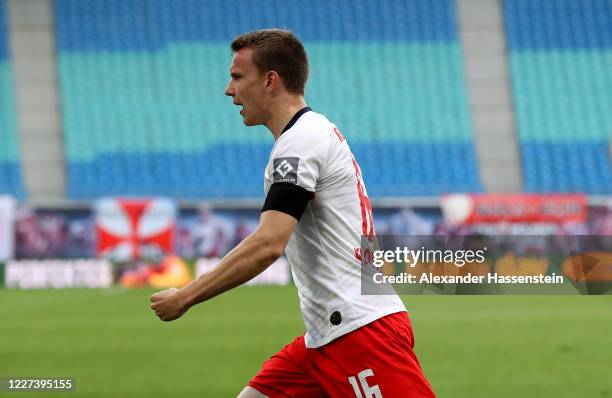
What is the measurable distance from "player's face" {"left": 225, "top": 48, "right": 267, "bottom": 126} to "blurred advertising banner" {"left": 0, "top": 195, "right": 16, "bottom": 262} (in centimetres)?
1741

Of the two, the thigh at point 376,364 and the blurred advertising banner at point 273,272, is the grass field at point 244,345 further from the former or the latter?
the thigh at point 376,364

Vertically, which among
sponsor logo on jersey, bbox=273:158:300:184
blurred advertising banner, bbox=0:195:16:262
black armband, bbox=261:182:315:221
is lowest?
blurred advertising banner, bbox=0:195:16:262

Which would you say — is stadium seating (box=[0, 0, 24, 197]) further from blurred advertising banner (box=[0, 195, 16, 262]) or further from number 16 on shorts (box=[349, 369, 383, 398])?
Result: number 16 on shorts (box=[349, 369, 383, 398])

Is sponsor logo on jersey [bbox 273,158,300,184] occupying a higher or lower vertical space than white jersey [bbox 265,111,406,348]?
higher

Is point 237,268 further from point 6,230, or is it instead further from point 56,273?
point 56,273

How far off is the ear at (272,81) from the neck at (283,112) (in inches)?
2.0

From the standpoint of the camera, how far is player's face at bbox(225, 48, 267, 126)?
131 inches

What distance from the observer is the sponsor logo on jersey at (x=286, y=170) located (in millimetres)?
3033

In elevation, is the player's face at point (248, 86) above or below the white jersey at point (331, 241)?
above

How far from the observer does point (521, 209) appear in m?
20.2

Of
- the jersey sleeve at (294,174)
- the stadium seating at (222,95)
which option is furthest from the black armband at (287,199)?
the stadium seating at (222,95)

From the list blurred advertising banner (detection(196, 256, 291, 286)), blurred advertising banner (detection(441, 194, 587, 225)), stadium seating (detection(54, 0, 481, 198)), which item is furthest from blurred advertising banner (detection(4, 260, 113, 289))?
blurred advertising banner (detection(441, 194, 587, 225))

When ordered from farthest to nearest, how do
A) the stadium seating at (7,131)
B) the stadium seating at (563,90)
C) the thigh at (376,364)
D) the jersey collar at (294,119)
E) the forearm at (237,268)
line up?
1. the stadium seating at (563,90)
2. the stadium seating at (7,131)
3. the jersey collar at (294,119)
4. the thigh at (376,364)
5. the forearm at (237,268)

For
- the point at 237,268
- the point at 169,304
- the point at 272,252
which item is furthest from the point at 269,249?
the point at 169,304
